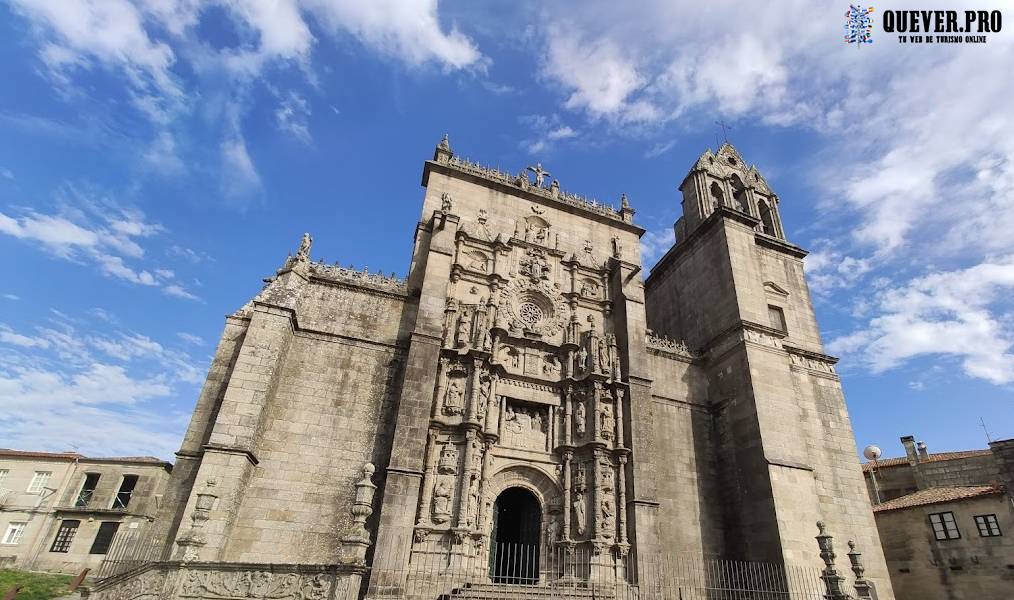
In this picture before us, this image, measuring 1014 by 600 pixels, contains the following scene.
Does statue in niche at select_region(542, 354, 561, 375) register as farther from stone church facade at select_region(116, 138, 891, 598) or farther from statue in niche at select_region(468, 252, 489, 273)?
statue in niche at select_region(468, 252, 489, 273)

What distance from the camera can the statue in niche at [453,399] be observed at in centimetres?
1538

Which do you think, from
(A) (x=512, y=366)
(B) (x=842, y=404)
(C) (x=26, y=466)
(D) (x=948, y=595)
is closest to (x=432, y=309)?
(A) (x=512, y=366)

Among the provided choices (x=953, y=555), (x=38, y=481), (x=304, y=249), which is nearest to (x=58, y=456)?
(x=38, y=481)

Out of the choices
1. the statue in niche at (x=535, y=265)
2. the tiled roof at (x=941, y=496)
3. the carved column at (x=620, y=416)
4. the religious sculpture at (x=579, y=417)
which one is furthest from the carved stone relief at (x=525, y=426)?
the tiled roof at (x=941, y=496)

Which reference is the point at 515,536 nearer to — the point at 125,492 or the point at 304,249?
the point at 304,249

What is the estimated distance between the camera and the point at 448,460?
47.9 feet

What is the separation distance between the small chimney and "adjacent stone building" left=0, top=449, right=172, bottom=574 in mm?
40410

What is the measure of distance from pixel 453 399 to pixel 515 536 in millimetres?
5017

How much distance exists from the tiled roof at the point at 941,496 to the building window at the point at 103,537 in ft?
124

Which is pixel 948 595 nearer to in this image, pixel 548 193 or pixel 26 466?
pixel 548 193

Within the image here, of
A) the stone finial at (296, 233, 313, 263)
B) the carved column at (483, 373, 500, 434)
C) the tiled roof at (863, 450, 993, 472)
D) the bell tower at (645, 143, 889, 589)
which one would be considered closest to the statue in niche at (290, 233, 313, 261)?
the stone finial at (296, 233, 313, 263)

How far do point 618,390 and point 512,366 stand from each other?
3.74m

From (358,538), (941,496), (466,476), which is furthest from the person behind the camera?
(941,496)

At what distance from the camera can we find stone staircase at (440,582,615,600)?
481 inches
